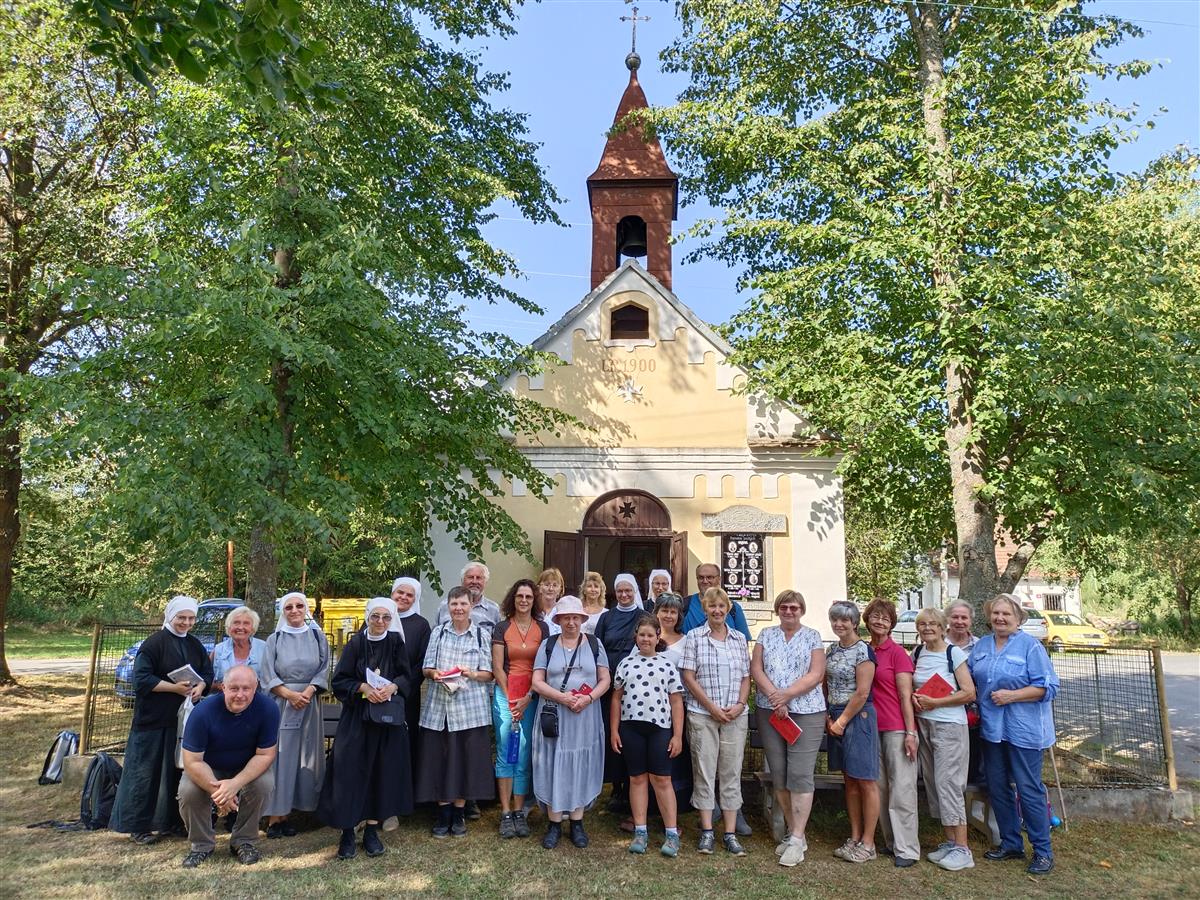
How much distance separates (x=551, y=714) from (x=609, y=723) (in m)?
0.51

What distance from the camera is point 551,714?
5812mm

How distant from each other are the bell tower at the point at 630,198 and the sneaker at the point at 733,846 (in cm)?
1041

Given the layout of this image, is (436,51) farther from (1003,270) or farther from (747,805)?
(747,805)

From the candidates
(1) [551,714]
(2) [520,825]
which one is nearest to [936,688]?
(1) [551,714]

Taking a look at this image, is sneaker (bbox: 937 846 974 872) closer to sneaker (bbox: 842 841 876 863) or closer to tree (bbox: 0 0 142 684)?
sneaker (bbox: 842 841 876 863)

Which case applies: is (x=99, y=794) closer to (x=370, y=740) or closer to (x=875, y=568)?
(x=370, y=740)

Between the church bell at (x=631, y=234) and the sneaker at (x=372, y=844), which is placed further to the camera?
the church bell at (x=631, y=234)

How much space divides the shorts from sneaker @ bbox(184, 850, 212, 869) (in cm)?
289

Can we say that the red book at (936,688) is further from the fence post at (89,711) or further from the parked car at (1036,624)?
the parked car at (1036,624)

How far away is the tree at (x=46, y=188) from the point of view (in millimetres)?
10578

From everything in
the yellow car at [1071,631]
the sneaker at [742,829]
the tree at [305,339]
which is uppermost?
the tree at [305,339]

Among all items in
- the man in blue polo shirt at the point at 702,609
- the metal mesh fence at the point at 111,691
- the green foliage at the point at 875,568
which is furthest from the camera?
the green foliage at the point at 875,568

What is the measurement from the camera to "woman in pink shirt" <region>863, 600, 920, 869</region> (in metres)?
5.61

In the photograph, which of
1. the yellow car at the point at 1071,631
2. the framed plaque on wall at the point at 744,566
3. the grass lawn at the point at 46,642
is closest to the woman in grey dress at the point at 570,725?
the framed plaque on wall at the point at 744,566
